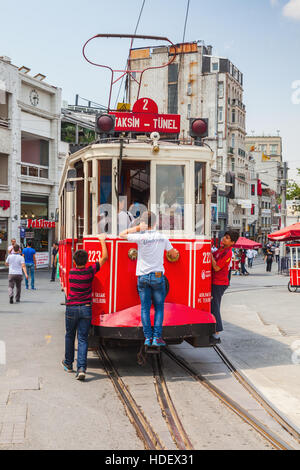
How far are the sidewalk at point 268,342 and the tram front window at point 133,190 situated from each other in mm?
2813

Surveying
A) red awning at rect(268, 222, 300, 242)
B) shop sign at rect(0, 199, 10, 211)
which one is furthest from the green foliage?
red awning at rect(268, 222, 300, 242)

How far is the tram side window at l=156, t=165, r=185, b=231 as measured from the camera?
7980mm

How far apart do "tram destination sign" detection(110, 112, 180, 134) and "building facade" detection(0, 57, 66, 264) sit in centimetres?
2438

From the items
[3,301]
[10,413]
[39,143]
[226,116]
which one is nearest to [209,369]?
[10,413]

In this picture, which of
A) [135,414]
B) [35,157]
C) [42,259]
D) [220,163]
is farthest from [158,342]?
[220,163]

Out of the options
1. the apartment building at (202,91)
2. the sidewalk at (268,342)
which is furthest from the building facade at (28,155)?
the apartment building at (202,91)

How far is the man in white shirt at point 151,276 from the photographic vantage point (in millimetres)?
7465

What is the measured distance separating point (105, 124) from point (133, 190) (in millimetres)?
1016

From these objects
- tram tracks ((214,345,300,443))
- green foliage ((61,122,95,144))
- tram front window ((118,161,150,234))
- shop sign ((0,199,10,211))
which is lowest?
tram tracks ((214,345,300,443))

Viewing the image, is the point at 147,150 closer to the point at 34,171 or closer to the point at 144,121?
the point at 144,121

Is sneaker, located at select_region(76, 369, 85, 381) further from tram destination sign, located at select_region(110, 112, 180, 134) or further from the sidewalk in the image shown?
tram destination sign, located at select_region(110, 112, 180, 134)

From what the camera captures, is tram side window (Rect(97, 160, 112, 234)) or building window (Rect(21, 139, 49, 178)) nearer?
tram side window (Rect(97, 160, 112, 234))

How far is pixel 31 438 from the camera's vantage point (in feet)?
16.9

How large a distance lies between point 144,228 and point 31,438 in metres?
3.32
